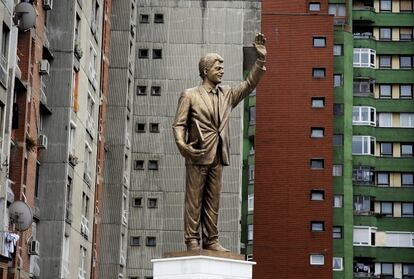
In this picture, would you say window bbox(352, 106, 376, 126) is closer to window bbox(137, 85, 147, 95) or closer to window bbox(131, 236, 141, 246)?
window bbox(137, 85, 147, 95)

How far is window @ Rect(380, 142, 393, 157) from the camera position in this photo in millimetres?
88688

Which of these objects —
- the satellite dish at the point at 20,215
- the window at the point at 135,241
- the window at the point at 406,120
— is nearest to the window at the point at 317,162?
the window at the point at 406,120

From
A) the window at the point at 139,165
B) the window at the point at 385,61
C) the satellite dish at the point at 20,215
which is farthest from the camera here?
the window at the point at 385,61

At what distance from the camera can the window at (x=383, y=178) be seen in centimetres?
8800

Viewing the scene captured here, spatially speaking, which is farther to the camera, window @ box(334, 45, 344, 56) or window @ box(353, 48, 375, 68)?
window @ box(353, 48, 375, 68)

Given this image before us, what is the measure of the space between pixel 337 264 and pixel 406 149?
12.1 m

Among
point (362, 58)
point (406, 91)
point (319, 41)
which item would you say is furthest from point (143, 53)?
point (406, 91)

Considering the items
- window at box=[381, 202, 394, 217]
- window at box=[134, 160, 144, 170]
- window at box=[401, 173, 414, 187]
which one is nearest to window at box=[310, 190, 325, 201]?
window at box=[381, 202, 394, 217]

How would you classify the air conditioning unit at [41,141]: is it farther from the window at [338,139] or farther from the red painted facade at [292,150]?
the window at [338,139]

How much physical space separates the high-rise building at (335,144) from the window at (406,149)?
0.09 metres

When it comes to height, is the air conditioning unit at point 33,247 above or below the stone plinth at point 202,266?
above

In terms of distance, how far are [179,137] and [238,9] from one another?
2360 inches

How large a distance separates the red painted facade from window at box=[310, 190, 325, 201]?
0.31 m

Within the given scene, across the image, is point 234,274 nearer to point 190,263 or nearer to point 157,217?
point 190,263
